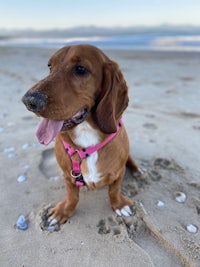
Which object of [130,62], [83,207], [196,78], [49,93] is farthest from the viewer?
[130,62]

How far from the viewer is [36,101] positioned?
1810mm

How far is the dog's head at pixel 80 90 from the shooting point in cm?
192

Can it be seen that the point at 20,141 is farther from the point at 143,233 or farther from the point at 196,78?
the point at 196,78

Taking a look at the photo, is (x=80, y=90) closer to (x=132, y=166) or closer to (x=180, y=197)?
(x=132, y=166)

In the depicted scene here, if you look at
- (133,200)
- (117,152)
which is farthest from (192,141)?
(117,152)

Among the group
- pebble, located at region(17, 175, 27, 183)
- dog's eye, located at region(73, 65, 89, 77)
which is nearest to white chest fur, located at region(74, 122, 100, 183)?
dog's eye, located at region(73, 65, 89, 77)

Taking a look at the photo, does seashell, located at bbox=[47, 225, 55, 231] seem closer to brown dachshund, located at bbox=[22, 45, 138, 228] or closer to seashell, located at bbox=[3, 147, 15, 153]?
brown dachshund, located at bbox=[22, 45, 138, 228]

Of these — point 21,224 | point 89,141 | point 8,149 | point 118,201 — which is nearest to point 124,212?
point 118,201

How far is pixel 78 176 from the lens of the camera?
242 cm

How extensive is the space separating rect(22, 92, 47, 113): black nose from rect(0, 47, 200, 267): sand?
3.67ft

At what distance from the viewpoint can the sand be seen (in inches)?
87.1

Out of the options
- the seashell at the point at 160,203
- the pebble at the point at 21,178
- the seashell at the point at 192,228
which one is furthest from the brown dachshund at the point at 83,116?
the pebble at the point at 21,178

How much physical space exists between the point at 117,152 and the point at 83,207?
68 centimetres

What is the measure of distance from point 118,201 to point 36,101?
1.26m
